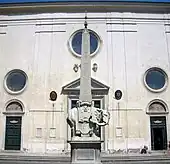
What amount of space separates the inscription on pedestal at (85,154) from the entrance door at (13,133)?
12.1 meters

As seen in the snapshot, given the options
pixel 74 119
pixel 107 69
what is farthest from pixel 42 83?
pixel 74 119

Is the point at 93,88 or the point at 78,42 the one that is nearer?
the point at 93,88

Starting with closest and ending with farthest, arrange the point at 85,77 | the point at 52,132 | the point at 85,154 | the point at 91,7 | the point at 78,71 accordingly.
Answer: the point at 85,154
the point at 85,77
the point at 52,132
the point at 78,71
the point at 91,7

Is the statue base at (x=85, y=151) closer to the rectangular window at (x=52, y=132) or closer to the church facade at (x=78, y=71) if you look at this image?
the church facade at (x=78, y=71)

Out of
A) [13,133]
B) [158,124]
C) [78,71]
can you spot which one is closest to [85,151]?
[78,71]

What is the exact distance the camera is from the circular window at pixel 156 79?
21.2 meters

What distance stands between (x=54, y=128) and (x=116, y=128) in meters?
4.01

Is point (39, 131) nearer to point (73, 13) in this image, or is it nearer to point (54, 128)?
point (54, 128)

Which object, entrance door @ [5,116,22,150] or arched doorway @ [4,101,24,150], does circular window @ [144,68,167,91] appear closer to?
arched doorway @ [4,101,24,150]

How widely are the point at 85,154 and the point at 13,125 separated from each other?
1244cm

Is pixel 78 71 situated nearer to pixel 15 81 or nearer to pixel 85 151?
pixel 15 81

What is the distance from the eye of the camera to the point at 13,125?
69.0 ft

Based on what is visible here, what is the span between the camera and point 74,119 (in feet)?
32.2

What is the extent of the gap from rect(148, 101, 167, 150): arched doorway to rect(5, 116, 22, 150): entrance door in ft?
28.4
